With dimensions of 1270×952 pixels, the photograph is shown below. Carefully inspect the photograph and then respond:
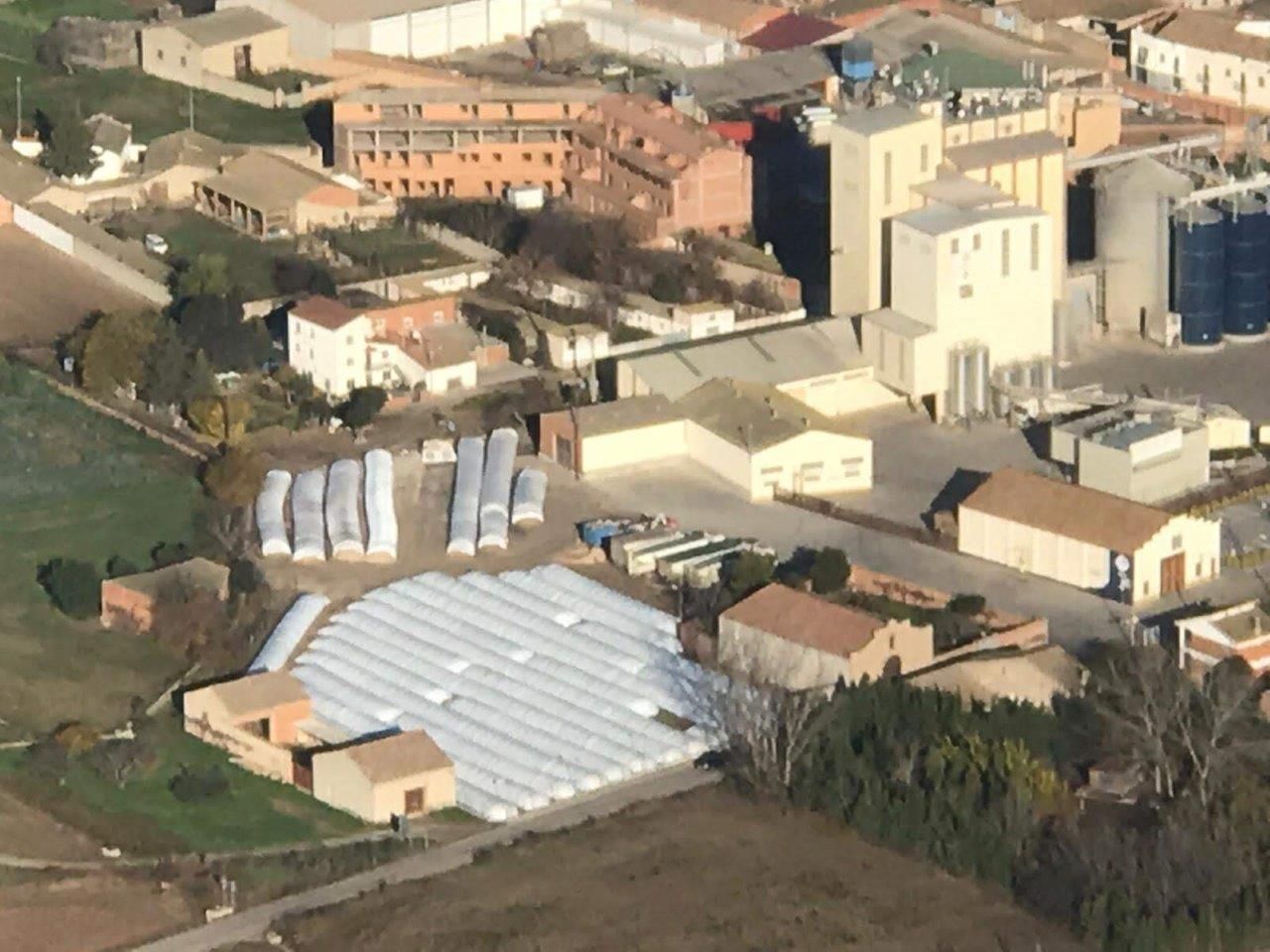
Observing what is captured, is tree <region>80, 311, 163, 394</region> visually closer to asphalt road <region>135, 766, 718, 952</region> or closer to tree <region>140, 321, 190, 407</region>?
tree <region>140, 321, 190, 407</region>

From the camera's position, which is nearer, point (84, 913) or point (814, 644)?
point (84, 913)

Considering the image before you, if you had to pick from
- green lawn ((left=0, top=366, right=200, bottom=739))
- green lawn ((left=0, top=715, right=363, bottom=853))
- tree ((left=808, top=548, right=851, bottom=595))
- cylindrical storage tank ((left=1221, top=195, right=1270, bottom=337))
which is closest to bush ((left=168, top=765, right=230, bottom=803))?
green lawn ((left=0, top=715, right=363, bottom=853))

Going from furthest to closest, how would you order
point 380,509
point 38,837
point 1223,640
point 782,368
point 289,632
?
point 782,368 → point 380,509 → point 289,632 → point 1223,640 → point 38,837

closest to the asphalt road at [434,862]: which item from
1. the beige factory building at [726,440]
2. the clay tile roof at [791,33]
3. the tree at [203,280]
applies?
the beige factory building at [726,440]

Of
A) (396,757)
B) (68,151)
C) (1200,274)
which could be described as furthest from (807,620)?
(68,151)

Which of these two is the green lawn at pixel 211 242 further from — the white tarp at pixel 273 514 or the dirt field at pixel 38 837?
the dirt field at pixel 38 837

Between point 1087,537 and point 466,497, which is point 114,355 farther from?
point 1087,537
